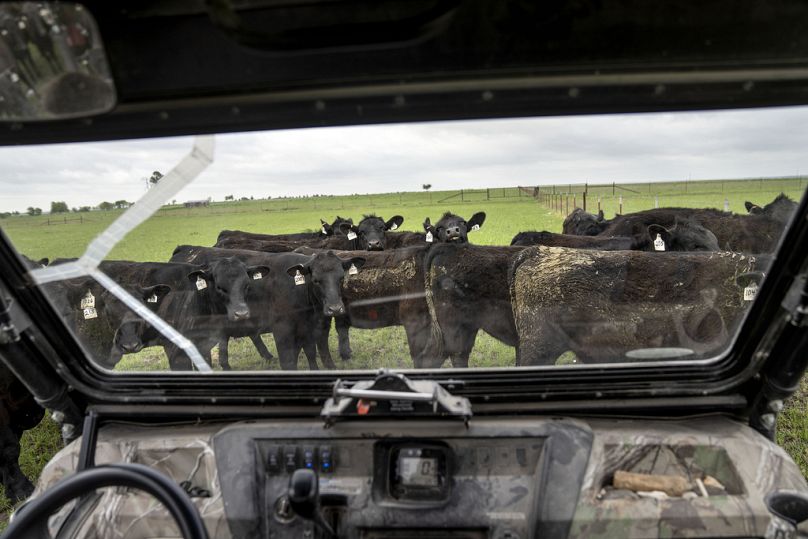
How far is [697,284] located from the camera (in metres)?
4.57

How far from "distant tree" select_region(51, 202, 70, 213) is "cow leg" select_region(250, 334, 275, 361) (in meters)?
1.26

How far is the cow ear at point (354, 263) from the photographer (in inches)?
266

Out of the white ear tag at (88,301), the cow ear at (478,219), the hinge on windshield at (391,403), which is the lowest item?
the hinge on windshield at (391,403)

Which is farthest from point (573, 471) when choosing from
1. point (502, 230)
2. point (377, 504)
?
point (502, 230)

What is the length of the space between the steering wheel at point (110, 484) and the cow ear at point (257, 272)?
439 cm

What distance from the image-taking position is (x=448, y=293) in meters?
5.70

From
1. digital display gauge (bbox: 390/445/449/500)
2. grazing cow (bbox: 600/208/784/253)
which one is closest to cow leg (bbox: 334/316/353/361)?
digital display gauge (bbox: 390/445/449/500)

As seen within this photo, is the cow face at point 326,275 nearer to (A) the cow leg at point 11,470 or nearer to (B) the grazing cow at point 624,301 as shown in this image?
(B) the grazing cow at point 624,301

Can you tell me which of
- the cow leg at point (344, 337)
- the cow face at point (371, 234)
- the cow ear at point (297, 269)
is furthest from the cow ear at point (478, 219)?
the cow face at point (371, 234)

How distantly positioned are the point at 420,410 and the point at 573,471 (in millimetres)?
566

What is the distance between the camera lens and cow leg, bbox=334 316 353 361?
326cm

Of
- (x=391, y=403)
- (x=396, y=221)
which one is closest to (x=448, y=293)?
(x=396, y=221)

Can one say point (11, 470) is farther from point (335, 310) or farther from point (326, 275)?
point (326, 275)

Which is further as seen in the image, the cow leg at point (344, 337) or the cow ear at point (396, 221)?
the cow ear at point (396, 221)
